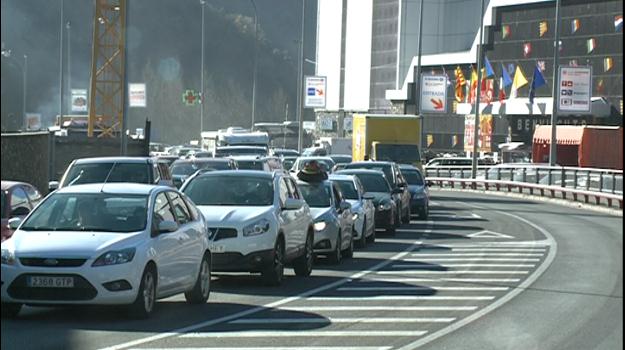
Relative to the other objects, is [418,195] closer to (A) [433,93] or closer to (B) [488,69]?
(A) [433,93]

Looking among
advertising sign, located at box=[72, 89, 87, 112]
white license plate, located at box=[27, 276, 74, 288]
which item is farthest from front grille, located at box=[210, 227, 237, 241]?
advertising sign, located at box=[72, 89, 87, 112]

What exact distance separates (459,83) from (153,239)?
8261 cm

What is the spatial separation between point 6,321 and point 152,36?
143 metres

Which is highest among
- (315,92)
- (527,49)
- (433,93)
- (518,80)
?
(527,49)

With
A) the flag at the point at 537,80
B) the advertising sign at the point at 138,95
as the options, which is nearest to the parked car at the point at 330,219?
the advertising sign at the point at 138,95

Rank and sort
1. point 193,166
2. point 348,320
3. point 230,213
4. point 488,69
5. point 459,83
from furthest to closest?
1. point 459,83
2. point 488,69
3. point 193,166
4. point 230,213
5. point 348,320

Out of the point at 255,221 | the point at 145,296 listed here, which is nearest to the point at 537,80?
the point at 255,221

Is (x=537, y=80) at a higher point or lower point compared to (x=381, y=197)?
higher

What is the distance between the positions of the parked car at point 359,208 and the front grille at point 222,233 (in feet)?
26.2

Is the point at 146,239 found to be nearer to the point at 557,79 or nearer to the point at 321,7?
the point at 557,79

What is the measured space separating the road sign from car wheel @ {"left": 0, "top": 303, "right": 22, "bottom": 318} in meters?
60.4

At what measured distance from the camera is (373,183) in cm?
3066

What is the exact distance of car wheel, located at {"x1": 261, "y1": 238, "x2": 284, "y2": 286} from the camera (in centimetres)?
1675

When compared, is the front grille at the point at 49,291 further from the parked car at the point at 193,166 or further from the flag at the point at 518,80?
the flag at the point at 518,80
